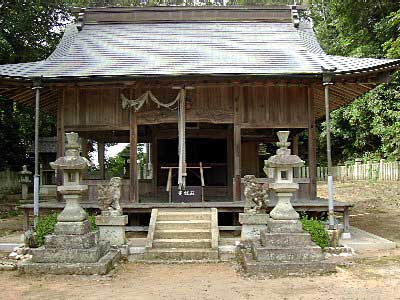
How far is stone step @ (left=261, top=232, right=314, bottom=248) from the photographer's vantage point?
27.2 ft

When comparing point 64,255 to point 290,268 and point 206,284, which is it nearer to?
point 206,284

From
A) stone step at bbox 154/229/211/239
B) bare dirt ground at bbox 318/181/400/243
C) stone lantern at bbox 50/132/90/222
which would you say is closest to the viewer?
stone lantern at bbox 50/132/90/222

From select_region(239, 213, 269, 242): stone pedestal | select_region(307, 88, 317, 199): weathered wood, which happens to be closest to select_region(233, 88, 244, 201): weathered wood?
select_region(307, 88, 317, 199): weathered wood

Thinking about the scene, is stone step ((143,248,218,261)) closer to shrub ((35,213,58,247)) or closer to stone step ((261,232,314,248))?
stone step ((261,232,314,248))

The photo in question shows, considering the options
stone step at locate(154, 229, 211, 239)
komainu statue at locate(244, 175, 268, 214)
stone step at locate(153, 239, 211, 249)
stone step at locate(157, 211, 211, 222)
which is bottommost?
stone step at locate(153, 239, 211, 249)

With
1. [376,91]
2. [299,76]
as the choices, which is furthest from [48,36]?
[376,91]

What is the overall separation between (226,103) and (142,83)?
249 centimetres

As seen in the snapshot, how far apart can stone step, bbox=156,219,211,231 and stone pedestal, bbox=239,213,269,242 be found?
100 cm

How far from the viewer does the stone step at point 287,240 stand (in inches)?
327

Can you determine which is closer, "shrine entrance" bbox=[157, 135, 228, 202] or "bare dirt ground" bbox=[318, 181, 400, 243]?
"bare dirt ground" bbox=[318, 181, 400, 243]

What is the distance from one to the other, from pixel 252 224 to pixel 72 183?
412 centimetres

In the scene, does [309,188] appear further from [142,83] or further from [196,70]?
[142,83]

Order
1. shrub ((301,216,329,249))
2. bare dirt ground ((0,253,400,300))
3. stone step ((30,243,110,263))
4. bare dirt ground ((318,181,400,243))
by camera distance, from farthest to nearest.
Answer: bare dirt ground ((318,181,400,243)), shrub ((301,216,329,249)), stone step ((30,243,110,263)), bare dirt ground ((0,253,400,300))

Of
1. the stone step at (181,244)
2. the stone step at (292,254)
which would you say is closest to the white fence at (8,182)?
the stone step at (181,244)
